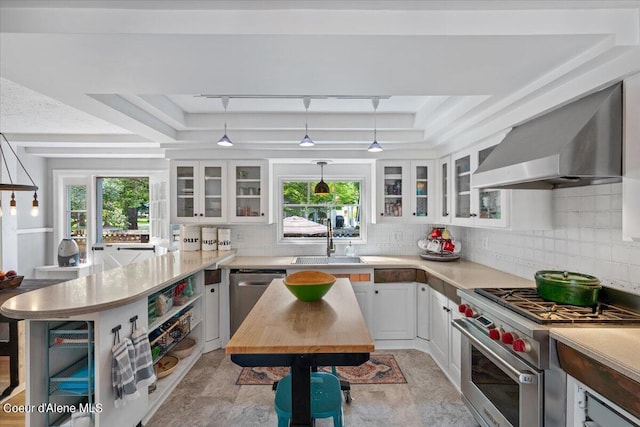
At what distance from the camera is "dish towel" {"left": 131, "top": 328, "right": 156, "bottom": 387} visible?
2164mm

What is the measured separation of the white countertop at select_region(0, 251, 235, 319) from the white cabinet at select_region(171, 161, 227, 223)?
0.92 metres

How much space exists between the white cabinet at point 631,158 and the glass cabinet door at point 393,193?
251 cm

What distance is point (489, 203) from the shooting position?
2.84 metres

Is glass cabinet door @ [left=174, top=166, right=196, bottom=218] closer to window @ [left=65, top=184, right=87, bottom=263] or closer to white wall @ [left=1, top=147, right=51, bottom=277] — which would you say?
window @ [left=65, top=184, right=87, bottom=263]

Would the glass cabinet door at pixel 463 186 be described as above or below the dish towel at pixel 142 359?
above

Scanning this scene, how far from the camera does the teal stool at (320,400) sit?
1809 mm

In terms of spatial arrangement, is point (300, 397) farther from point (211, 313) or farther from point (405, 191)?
point (405, 191)

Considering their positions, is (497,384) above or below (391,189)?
below

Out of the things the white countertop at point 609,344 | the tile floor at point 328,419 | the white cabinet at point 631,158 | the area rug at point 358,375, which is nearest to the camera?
the white countertop at point 609,344

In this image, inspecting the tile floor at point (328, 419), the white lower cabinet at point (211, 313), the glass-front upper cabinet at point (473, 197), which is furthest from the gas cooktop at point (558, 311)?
the white lower cabinet at point (211, 313)

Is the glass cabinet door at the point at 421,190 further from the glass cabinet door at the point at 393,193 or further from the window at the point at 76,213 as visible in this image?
the window at the point at 76,213

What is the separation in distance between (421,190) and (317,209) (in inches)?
56.0

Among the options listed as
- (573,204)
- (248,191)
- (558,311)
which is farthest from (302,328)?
(248,191)

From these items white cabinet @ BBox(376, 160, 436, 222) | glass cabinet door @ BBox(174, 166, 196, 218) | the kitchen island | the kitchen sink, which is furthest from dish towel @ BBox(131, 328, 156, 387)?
white cabinet @ BBox(376, 160, 436, 222)
